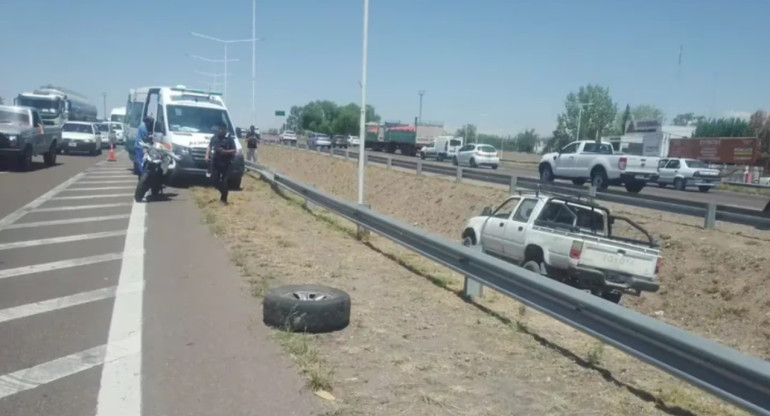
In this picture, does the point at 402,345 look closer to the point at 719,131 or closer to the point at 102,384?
the point at 102,384

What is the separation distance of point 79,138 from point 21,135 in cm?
1480

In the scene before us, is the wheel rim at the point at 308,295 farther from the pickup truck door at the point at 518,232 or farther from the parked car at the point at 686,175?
the parked car at the point at 686,175

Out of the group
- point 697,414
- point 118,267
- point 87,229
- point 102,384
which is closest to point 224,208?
point 87,229

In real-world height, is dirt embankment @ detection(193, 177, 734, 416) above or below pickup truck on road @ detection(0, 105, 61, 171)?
below

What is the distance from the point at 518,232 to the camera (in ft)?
39.2

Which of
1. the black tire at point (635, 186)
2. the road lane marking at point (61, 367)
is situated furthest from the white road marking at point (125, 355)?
the black tire at point (635, 186)

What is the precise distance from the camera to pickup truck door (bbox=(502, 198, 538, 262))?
11.8 meters

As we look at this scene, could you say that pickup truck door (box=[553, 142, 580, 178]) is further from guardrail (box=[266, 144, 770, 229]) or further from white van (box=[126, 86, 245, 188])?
white van (box=[126, 86, 245, 188])

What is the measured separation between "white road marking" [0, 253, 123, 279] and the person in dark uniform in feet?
19.1

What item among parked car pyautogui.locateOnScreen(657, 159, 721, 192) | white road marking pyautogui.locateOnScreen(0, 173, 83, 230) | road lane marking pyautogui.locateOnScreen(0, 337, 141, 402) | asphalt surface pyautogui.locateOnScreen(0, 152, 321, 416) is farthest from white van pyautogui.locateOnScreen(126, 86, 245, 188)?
parked car pyautogui.locateOnScreen(657, 159, 721, 192)

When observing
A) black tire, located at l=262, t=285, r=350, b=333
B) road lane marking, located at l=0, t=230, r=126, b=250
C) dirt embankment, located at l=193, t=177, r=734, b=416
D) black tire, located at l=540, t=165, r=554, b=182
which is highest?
black tire, located at l=540, t=165, r=554, b=182

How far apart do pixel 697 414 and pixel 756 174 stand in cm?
5562

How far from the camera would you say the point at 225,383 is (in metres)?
4.57

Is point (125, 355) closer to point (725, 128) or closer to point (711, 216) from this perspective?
point (711, 216)
